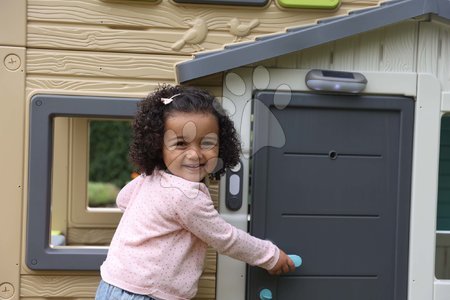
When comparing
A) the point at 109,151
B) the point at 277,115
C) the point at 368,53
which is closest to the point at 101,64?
the point at 277,115

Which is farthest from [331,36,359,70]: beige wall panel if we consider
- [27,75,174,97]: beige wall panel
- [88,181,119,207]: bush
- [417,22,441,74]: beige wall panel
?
[88,181,119,207]: bush

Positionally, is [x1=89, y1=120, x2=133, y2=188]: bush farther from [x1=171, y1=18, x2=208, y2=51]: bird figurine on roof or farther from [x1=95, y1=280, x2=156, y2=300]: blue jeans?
[x1=95, y1=280, x2=156, y2=300]: blue jeans

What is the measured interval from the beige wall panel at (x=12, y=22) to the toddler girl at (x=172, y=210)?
2.23 ft

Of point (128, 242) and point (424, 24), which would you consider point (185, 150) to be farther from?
point (424, 24)

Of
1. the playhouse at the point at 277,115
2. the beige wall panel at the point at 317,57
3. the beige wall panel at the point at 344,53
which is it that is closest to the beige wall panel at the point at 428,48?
the playhouse at the point at 277,115

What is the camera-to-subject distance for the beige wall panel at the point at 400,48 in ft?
9.55

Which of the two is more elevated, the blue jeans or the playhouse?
the playhouse

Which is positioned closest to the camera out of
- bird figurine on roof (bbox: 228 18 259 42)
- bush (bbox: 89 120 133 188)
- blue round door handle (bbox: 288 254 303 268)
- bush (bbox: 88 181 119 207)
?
blue round door handle (bbox: 288 254 303 268)

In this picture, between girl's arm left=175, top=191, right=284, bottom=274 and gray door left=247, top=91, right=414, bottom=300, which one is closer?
girl's arm left=175, top=191, right=284, bottom=274

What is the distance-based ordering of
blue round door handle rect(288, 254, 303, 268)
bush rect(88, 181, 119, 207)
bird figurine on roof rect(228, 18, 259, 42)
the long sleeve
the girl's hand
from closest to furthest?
1. the long sleeve
2. the girl's hand
3. blue round door handle rect(288, 254, 303, 268)
4. bird figurine on roof rect(228, 18, 259, 42)
5. bush rect(88, 181, 119, 207)

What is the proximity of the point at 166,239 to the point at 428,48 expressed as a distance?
1520mm

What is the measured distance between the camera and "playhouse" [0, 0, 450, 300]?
9.11ft

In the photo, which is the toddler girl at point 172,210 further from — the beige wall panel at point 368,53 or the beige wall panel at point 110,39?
the beige wall panel at point 368,53

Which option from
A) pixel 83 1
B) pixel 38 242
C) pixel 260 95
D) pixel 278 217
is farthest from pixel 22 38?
A: pixel 278 217
